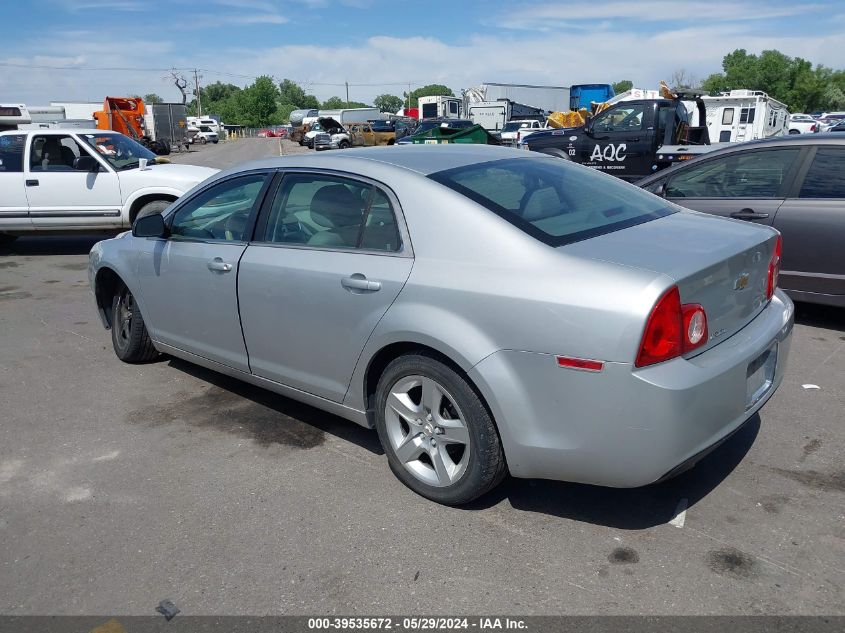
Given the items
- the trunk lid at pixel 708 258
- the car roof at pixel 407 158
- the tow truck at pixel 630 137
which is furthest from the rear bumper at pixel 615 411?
the tow truck at pixel 630 137

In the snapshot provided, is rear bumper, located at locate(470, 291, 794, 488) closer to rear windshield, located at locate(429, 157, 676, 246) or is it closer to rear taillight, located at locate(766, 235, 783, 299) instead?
rear taillight, located at locate(766, 235, 783, 299)

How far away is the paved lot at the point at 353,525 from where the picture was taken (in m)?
2.70

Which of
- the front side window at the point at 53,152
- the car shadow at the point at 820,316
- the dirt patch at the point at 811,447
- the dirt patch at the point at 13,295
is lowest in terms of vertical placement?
the dirt patch at the point at 13,295

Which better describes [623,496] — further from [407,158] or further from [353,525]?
[407,158]

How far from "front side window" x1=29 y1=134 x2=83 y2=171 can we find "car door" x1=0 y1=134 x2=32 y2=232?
0.18 meters

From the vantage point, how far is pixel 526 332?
9.07ft

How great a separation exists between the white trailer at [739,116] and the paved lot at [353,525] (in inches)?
814

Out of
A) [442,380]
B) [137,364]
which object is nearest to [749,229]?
[442,380]

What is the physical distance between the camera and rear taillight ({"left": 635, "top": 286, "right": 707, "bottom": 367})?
8.46 feet

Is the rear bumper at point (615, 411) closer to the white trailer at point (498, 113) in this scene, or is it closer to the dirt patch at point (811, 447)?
the dirt patch at point (811, 447)

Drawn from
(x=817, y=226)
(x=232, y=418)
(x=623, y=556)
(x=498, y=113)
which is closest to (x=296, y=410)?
(x=232, y=418)

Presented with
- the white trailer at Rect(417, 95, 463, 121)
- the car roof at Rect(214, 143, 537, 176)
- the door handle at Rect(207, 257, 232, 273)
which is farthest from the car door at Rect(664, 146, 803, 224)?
the white trailer at Rect(417, 95, 463, 121)

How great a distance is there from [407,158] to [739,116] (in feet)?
72.8

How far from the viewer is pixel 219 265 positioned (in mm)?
4070
